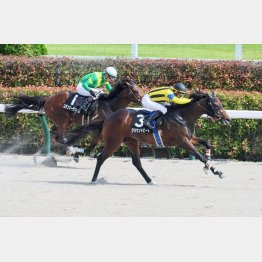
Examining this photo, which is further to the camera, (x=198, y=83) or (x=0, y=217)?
(x=198, y=83)

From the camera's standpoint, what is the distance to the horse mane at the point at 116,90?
13.6 meters

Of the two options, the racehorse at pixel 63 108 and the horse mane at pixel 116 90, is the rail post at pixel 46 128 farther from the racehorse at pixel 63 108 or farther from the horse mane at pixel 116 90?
the horse mane at pixel 116 90

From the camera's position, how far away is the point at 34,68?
54.1ft

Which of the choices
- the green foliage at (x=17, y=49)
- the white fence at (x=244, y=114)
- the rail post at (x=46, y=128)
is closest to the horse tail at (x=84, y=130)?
the rail post at (x=46, y=128)

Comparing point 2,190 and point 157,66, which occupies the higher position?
point 157,66

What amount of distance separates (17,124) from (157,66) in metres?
2.93

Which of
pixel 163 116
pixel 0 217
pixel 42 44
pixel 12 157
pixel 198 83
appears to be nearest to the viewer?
pixel 0 217

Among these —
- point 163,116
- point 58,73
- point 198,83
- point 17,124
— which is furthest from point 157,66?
point 163,116

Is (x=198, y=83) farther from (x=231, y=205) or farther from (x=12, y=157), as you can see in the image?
(x=231, y=205)

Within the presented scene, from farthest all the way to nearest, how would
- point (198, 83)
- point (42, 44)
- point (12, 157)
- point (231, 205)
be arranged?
point (42, 44)
point (198, 83)
point (12, 157)
point (231, 205)

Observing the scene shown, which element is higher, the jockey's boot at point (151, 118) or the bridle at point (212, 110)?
the bridle at point (212, 110)

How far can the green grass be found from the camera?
23109 millimetres

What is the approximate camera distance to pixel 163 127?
39.5 ft

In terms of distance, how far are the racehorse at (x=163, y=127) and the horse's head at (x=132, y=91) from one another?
4.66 feet
